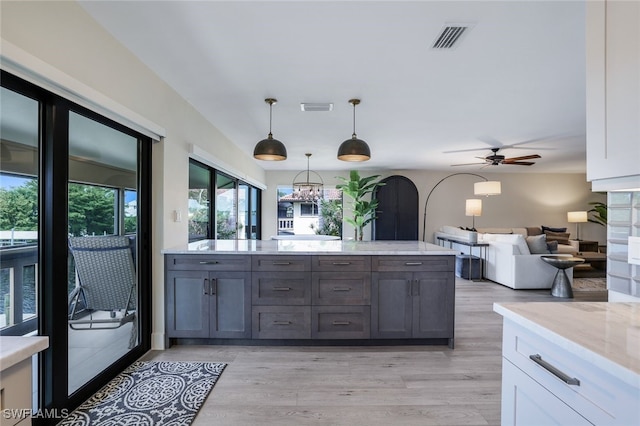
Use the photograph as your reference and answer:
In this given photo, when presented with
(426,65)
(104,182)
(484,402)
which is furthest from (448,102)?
(104,182)

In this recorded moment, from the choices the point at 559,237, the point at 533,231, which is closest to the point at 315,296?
the point at 559,237

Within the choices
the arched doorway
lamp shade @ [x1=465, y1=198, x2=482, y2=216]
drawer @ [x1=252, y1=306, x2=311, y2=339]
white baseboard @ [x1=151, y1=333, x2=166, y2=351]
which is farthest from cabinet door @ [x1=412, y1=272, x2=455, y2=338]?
lamp shade @ [x1=465, y1=198, x2=482, y2=216]

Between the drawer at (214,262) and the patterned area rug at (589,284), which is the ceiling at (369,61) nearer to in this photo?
the drawer at (214,262)

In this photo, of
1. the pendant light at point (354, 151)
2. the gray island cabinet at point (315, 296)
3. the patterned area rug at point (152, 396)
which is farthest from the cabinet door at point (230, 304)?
Answer: the pendant light at point (354, 151)

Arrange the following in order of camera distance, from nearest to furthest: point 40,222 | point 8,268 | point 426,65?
point 8,268 → point 40,222 → point 426,65

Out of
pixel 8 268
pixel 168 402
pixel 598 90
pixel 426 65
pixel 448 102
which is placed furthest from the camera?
pixel 448 102

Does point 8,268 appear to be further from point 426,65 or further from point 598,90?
point 426,65

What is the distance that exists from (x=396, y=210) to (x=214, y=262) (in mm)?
5674

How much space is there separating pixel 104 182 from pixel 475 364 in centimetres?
326

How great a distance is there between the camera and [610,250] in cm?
158

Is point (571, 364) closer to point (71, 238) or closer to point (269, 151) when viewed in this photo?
point (71, 238)

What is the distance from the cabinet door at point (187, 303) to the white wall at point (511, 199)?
5.41m

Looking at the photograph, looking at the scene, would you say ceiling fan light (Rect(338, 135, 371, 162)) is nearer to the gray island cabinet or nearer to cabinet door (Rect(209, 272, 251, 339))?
the gray island cabinet

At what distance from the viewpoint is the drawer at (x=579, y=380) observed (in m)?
0.71
